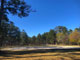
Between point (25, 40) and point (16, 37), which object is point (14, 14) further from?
point (25, 40)

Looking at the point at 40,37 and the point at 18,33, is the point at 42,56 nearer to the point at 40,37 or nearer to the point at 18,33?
the point at 18,33

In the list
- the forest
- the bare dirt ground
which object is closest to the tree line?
the forest

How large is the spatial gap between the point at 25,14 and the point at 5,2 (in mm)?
3019

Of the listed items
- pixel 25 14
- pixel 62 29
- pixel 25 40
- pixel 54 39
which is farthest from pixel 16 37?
pixel 25 14

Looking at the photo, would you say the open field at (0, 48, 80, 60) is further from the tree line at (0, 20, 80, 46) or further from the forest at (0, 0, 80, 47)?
the tree line at (0, 20, 80, 46)

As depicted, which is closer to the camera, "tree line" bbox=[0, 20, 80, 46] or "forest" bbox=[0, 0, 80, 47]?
"forest" bbox=[0, 0, 80, 47]

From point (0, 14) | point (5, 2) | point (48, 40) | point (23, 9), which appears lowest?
point (48, 40)

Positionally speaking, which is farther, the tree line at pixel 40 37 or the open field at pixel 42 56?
the tree line at pixel 40 37

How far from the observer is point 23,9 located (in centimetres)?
1354

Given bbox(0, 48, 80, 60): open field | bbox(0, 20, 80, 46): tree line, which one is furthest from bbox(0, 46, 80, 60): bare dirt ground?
bbox(0, 20, 80, 46): tree line

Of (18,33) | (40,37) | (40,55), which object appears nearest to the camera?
(40,55)

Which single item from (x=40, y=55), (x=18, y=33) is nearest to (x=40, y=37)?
(x=18, y=33)

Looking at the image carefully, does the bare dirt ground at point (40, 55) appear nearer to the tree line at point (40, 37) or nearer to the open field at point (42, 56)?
the open field at point (42, 56)

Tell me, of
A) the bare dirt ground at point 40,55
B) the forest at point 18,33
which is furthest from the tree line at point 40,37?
the bare dirt ground at point 40,55
